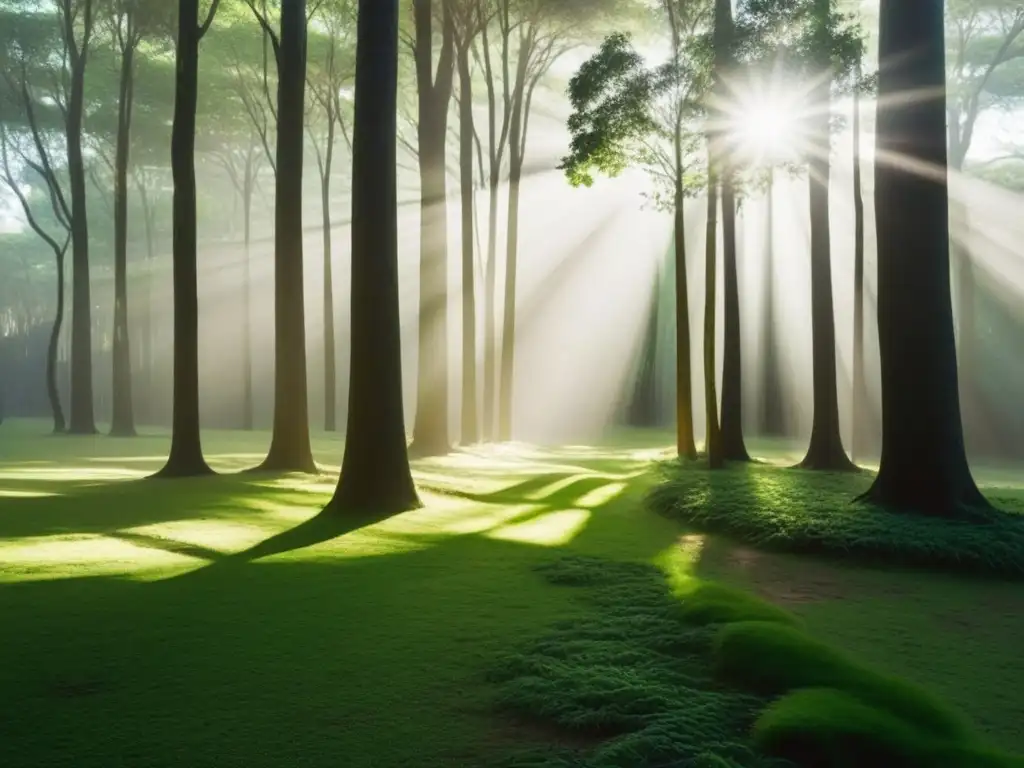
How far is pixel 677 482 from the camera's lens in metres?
12.8

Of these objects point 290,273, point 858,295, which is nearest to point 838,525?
point 290,273

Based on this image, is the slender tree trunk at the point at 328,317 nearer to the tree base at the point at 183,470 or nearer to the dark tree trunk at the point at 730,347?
the tree base at the point at 183,470

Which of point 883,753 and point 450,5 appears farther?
point 450,5

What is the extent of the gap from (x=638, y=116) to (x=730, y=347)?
433cm

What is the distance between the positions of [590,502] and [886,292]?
4.71 m

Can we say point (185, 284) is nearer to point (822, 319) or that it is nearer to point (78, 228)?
point (822, 319)

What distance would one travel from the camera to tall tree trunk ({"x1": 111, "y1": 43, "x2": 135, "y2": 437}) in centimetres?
2577

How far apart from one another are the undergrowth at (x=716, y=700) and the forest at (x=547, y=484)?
0.8 inches

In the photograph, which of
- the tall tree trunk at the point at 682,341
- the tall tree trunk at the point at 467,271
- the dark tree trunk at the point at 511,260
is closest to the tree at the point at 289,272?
the tall tree trunk at the point at 682,341

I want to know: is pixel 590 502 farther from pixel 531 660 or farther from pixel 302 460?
pixel 531 660

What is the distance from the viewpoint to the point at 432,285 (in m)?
19.6

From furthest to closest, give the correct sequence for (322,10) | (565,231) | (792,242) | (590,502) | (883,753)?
(565,231) → (792,242) → (322,10) → (590,502) → (883,753)

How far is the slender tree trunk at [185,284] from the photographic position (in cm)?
1402

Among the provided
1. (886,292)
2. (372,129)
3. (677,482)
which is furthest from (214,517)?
(886,292)
